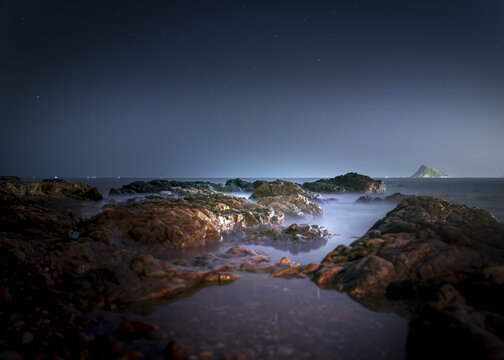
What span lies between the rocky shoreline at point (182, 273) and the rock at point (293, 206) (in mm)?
5054

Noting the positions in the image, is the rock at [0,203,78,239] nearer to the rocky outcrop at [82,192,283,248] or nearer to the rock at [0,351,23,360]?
the rocky outcrop at [82,192,283,248]

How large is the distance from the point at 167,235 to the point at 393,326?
5607 mm

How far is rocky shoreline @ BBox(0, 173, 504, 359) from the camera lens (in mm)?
2502

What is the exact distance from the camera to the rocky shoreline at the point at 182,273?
250cm

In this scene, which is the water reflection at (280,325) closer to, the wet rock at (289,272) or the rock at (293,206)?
the wet rock at (289,272)

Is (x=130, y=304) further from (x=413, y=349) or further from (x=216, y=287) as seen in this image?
(x=413, y=349)

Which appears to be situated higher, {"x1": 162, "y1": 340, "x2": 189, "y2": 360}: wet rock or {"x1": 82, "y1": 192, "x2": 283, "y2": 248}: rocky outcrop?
{"x1": 82, "y1": 192, "x2": 283, "y2": 248}: rocky outcrop

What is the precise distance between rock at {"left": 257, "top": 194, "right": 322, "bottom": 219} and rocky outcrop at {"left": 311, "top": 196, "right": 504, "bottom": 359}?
23.1 ft

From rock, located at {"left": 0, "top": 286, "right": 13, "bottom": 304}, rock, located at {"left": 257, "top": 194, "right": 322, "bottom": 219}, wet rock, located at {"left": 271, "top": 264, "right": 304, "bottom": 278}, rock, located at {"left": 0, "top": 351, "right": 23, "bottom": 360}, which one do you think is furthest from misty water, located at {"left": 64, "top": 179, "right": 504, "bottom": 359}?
rock, located at {"left": 257, "top": 194, "right": 322, "bottom": 219}

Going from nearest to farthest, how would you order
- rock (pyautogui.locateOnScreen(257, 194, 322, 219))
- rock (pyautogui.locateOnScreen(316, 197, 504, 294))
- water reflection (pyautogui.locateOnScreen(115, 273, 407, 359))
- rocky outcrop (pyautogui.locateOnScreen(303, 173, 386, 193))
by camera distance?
1. water reflection (pyautogui.locateOnScreen(115, 273, 407, 359))
2. rock (pyautogui.locateOnScreen(316, 197, 504, 294))
3. rock (pyautogui.locateOnScreen(257, 194, 322, 219))
4. rocky outcrop (pyautogui.locateOnScreen(303, 173, 386, 193))

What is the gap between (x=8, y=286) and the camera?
130 inches

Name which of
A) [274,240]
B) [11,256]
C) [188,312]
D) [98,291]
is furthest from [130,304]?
[274,240]

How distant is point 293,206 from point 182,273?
10001mm

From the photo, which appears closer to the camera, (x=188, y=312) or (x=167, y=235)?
(x=188, y=312)
